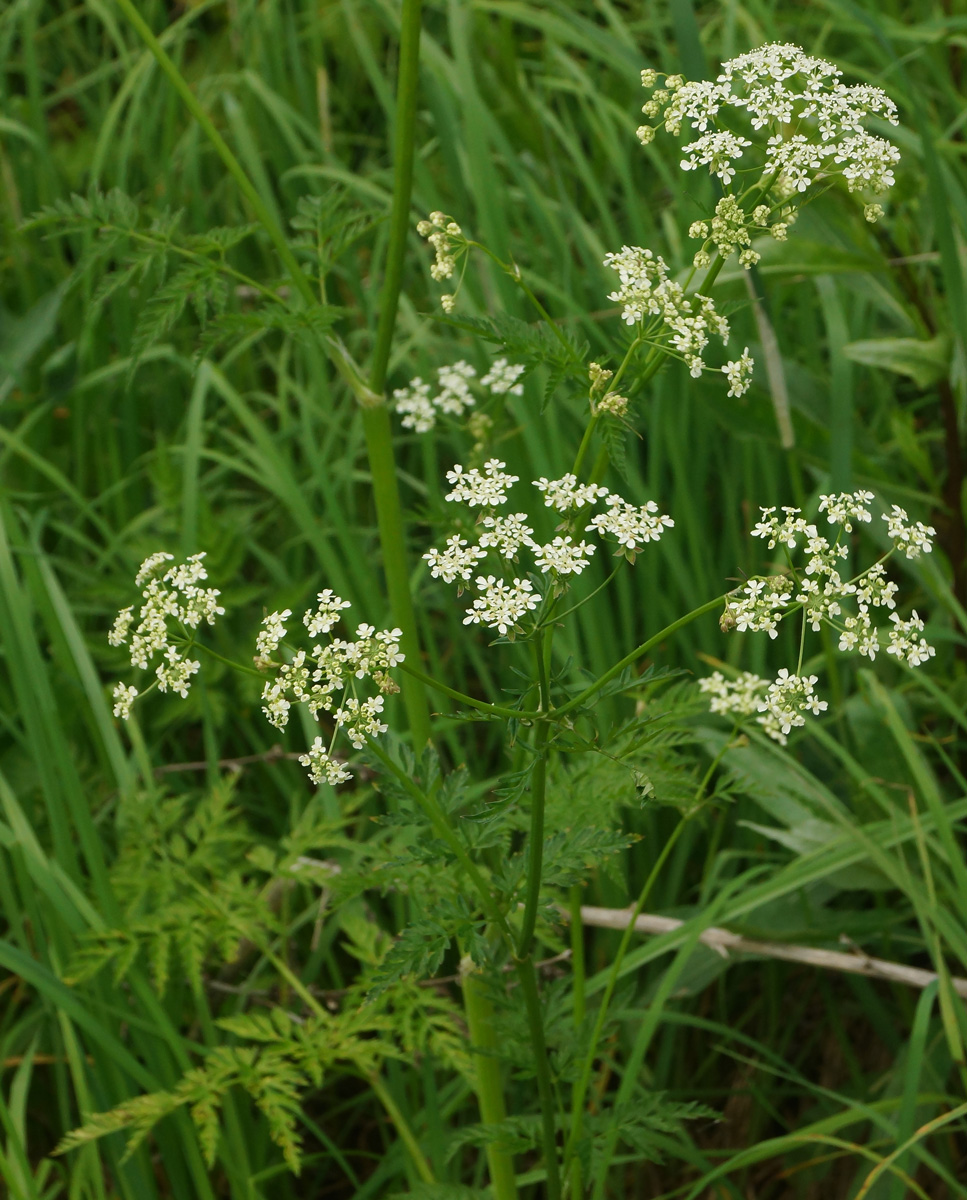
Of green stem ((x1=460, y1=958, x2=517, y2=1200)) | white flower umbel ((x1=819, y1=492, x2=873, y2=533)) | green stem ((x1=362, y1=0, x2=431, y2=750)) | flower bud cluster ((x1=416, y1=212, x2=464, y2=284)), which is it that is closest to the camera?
white flower umbel ((x1=819, y1=492, x2=873, y2=533))

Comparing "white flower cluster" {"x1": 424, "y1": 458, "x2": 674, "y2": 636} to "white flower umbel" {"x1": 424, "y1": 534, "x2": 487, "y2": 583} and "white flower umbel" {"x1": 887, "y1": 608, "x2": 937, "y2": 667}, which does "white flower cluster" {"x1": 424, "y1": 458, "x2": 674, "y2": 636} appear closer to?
"white flower umbel" {"x1": 424, "y1": 534, "x2": 487, "y2": 583}

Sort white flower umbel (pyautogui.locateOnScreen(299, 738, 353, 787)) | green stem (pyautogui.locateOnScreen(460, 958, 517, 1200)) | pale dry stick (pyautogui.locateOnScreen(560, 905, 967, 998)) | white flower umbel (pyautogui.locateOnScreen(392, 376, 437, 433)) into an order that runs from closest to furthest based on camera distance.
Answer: white flower umbel (pyautogui.locateOnScreen(299, 738, 353, 787)), green stem (pyautogui.locateOnScreen(460, 958, 517, 1200)), white flower umbel (pyautogui.locateOnScreen(392, 376, 437, 433)), pale dry stick (pyautogui.locateOnScreen(560, 905, 967, 998))

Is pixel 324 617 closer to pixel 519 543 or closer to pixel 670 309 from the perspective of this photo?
pixel 519 543

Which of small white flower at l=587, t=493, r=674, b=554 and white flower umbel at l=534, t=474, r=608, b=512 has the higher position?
white flower umbel at l=534, t=474, r=608, b=512

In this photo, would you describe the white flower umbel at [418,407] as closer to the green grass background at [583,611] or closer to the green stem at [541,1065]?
the green grass background at [583,611]

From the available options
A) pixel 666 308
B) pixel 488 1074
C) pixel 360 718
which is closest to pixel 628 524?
pixel 666 308

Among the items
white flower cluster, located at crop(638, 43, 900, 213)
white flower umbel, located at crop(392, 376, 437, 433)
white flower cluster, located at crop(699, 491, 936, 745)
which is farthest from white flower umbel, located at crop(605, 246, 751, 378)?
white flower umbel, located at crop(392, 376, 437, 433)
